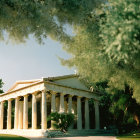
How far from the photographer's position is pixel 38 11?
12.2 meters

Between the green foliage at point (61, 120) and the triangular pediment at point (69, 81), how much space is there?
686 cm

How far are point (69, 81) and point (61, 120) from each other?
9.85 m

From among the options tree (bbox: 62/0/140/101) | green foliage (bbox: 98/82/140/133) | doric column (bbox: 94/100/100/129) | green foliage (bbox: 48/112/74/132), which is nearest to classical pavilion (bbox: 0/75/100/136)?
doric column (bbox: 94/100/100/129)

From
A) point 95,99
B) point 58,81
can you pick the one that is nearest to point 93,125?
point 95,99

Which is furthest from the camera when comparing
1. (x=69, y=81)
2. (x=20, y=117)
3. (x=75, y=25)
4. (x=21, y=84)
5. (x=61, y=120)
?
(x=20, y=117)

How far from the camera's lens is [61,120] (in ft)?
117

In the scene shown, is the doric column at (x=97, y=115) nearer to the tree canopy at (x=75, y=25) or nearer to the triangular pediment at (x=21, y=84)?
the triangular pediment at (x=21, y=84)

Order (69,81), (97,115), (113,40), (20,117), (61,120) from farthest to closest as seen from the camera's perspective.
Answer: (97,115) < (20,117) < (69,81) < (61,120) < (113,40)

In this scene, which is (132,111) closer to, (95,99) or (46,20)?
(95,99)

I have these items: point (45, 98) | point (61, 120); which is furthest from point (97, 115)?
point (45, 98)

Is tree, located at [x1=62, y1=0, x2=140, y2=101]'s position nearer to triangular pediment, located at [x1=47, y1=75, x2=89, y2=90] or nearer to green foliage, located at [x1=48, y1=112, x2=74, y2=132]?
green foliage, located at [x1=48, y1=112, x2=74, y2=132]

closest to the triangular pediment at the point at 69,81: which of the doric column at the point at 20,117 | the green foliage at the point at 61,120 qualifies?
the green foliage at the point at 61,120

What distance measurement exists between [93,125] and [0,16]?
43.5 metres

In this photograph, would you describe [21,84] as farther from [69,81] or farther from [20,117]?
[69,81]
